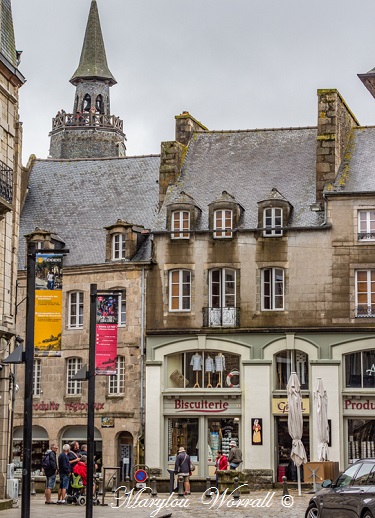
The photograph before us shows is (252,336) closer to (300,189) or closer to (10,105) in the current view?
(300,189)

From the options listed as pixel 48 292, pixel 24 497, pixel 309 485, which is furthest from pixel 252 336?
pixel 24 497

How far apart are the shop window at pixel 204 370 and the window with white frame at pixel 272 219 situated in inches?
190

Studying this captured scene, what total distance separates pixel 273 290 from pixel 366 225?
13.8ft

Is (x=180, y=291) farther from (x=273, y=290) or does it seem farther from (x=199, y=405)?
(x=199, y=405)

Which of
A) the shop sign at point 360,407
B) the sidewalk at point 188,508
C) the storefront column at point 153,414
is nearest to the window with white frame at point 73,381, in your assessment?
the storefront column at point 153,414

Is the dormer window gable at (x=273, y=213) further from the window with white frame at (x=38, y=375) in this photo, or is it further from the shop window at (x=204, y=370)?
the window with white frame at (x=38, y=375)

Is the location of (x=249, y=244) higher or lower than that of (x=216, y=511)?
higher

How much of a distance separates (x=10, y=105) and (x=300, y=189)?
1954 centimetres

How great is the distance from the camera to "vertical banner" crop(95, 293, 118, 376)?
2880 centimetres

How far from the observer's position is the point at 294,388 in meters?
37.4

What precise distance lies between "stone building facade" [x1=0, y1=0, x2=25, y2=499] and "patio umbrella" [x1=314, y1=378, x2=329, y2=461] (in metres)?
11.3

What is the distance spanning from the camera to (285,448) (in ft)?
149

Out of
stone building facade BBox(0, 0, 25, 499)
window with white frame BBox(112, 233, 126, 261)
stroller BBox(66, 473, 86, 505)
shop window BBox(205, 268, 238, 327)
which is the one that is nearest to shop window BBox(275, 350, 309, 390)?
shop window BBox(205, 268, 238, 327)

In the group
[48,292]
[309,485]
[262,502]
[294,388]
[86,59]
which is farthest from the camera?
[86,59]
